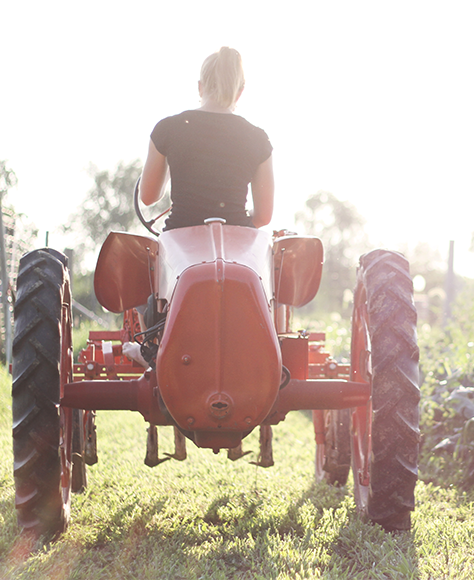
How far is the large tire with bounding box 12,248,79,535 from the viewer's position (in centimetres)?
257

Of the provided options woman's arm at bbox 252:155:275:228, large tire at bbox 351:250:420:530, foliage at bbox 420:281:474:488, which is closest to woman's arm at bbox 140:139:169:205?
woman's arm at bbox 252:155:275:228

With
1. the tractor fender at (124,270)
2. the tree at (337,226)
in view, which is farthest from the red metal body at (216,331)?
the tree at (337,226)

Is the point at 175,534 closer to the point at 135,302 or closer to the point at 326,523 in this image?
the point at 326,523

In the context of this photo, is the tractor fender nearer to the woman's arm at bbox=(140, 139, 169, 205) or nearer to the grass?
the woman's arm at bbox=(140, 139, 169, 205)

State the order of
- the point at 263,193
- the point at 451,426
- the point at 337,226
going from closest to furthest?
the point at 263,193 < the point at 451,426 < the point at 337,226

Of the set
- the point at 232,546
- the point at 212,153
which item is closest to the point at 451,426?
the point at 232,546

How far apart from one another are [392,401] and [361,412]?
0.74m

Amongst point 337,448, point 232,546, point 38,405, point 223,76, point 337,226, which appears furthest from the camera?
point 337,226

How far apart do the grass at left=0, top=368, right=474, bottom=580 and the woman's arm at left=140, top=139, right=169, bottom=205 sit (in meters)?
1.60

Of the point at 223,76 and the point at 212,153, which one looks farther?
the point at 223,76

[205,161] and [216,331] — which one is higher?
[205,161]

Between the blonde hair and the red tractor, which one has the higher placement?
the blonde hair

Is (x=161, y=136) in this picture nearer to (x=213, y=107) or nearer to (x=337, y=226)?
(x=213, y=107)

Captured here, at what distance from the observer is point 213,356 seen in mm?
2156
